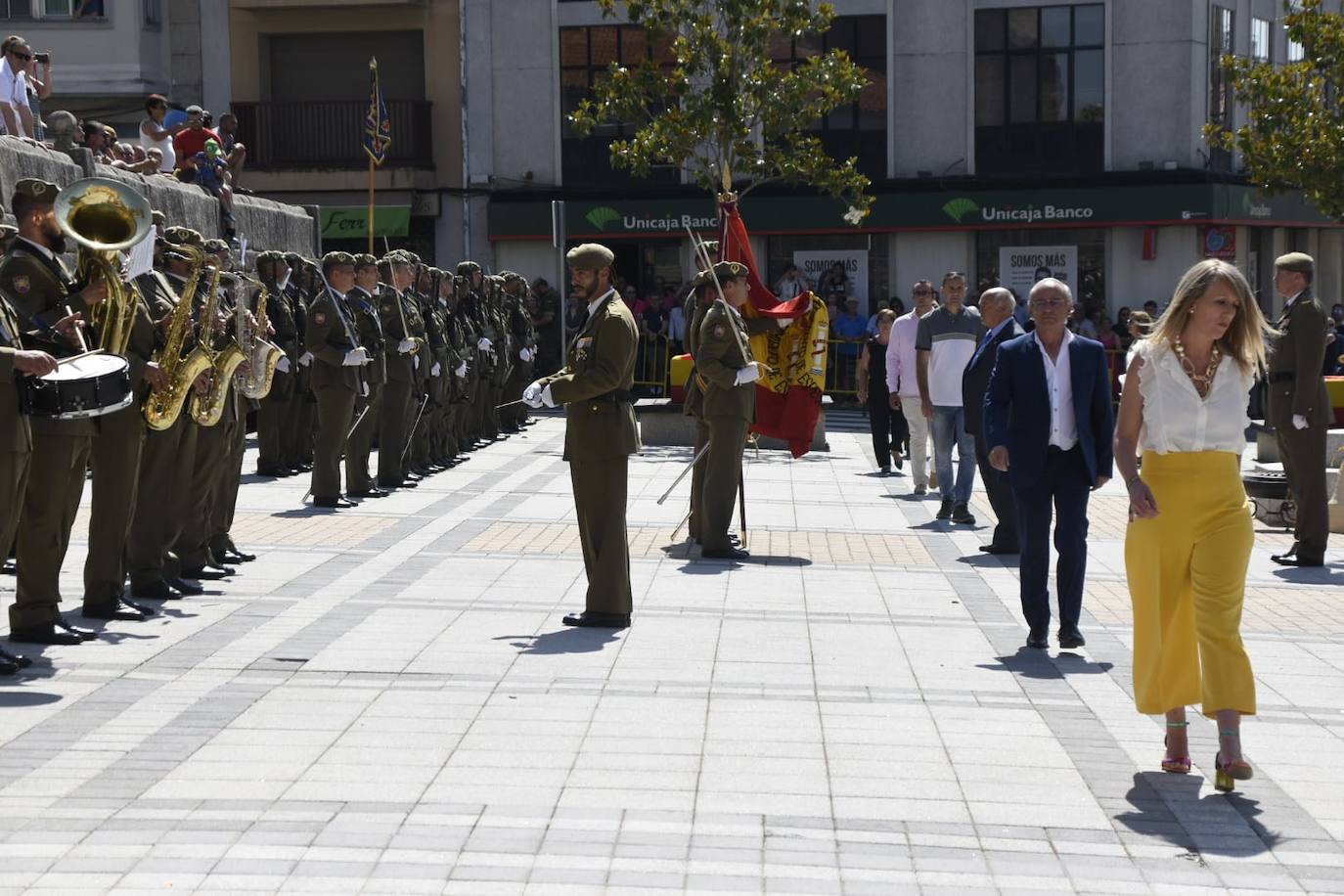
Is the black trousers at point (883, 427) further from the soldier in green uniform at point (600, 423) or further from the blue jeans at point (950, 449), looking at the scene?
the soldier in green uniform at point (600, 423)

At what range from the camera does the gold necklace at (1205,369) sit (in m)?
6.70

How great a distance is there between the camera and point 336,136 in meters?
37.0

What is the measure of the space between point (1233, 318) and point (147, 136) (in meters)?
16.6

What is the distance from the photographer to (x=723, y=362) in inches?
478

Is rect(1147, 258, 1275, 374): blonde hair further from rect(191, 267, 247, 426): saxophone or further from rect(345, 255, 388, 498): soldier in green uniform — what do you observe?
rect(345, 255, 388, 498): soldier in green uniform

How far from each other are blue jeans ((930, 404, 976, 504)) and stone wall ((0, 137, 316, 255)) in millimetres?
6440

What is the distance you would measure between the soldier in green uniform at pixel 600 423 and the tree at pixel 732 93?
1745cm

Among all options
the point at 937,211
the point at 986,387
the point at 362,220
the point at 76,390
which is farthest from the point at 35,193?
the point at 362,220

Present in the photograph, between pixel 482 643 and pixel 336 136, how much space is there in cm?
2939

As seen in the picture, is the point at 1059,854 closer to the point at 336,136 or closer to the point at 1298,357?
the point at 1298,357

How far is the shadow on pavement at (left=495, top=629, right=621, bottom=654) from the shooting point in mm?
8844

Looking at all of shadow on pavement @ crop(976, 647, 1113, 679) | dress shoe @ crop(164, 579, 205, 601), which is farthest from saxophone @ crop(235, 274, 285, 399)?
shadow on pavement @ crop(976, 647, 1113, 679)

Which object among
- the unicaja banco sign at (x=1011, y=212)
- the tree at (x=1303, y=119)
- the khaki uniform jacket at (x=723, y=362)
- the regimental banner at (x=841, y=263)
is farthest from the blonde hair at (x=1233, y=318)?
the regimental banner at (x=841, y=263)

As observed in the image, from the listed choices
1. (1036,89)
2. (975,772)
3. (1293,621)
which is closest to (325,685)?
(975,772)
